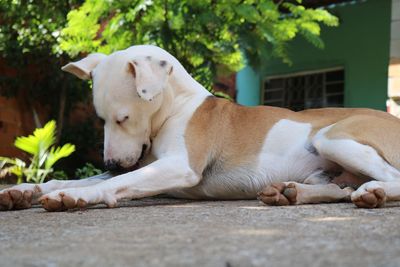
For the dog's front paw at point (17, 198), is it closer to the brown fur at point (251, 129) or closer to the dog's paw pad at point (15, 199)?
the dog's paw pad at point (15, 199)

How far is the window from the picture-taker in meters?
9.10

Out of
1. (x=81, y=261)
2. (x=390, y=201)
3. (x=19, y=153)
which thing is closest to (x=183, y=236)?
(x=81, y=261)

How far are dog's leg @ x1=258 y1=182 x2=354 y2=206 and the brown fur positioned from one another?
1.00ft

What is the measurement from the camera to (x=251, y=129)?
370cm

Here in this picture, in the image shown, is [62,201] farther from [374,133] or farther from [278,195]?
[374,133]

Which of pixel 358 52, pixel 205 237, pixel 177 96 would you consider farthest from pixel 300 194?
pixel 358 52

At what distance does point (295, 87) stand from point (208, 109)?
6.02 meters

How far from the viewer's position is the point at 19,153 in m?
7.65

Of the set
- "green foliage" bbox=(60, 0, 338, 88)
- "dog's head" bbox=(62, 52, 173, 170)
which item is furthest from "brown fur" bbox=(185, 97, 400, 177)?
"green foliage" bbox=(60, 0, 338, 88)

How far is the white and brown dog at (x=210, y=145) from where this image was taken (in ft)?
10.4

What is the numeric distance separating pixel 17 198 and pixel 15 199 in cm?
1

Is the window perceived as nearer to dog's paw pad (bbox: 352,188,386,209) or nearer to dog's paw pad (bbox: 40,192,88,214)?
dog's paw pad (bbox: 352,188,386,209)

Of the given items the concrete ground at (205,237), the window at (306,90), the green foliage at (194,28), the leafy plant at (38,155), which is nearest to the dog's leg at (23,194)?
the concrete ground at (205,237)

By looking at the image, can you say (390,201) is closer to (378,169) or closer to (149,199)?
(378,169)
